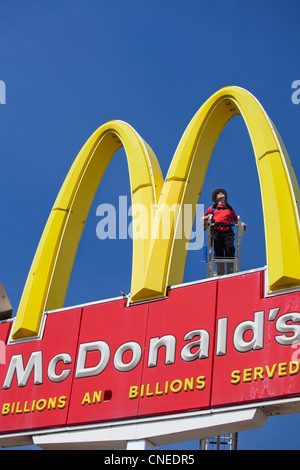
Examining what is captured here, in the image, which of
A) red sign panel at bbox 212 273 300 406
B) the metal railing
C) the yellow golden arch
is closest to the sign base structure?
red sign panel at bbox 212 273 300 406

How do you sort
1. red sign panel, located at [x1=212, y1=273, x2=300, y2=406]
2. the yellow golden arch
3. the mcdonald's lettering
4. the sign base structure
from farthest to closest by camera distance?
the yellow golden arch
the mcdonald's lettering
the sign base structure
red sign panel, located at [x1=212, y1=273, x2=300, y2=406]

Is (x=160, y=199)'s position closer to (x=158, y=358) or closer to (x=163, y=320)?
(x=163, y=320)

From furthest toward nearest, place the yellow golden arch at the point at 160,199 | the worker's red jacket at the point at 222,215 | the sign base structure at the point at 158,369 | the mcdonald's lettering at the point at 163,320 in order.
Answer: the worker's red jacket at the point at 222,215, the yellow golden arch at the point at 160,199, the mcdonald's lettering at the point at 163,320, the sign base structure at the point at 158,369

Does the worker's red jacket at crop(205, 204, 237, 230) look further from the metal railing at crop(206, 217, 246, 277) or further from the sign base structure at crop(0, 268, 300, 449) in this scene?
the sign base structure at crop(0, 268, 300, 449)

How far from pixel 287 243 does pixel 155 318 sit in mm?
2245

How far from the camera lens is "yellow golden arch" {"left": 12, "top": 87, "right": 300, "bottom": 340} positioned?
403 inches

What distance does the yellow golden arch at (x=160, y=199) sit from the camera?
10.2 metres

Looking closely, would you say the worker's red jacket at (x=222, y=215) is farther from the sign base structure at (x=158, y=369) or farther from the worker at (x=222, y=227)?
the sign base structure at (x=158, y=369)

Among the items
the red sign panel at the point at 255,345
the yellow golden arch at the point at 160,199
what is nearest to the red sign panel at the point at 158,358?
the red sign panel at the point at 255,345

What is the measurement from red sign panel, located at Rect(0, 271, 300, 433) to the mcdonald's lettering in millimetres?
16

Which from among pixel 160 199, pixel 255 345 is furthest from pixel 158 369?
pixel 160 199

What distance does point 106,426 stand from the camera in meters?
10.3

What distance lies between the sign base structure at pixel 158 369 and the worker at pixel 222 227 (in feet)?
6.41

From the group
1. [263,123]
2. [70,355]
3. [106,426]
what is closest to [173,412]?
[106,426]
